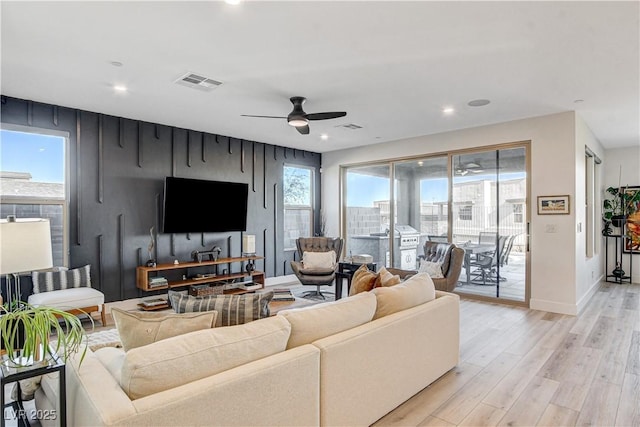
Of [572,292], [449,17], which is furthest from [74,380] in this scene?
[572,292]

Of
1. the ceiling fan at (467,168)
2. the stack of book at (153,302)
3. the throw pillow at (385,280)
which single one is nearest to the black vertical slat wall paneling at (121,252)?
the stack of book at (153,302)

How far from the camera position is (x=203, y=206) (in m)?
5.68

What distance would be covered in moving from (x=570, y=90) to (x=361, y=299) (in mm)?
3534

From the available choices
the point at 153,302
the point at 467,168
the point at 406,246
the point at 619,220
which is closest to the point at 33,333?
the point at 153,302

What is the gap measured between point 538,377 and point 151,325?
2945 millimetres

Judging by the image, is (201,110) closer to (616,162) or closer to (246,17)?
(246,17)

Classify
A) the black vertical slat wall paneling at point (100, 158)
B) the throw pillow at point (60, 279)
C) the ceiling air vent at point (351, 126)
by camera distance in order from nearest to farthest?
1. the throw pillow at point (60, 279)
2. the black vertical slat wall paneling at point (100, 158)
3. the ceiling air vent at point (351, 126)

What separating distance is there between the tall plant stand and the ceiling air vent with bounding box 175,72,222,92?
25.6 ft

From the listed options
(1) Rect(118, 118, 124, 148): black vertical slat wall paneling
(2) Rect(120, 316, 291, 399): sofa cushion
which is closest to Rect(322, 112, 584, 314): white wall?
(2) Rect(120, 316, 291, 399): sofa cushion

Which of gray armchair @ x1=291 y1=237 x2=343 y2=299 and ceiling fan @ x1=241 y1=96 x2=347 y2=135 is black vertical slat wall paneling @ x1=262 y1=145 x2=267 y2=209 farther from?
ceiling fan @ x1=241 y1=96 x2=347 y2=135

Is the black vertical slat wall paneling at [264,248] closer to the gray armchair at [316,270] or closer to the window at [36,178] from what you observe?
the gray armchair at [316,270]

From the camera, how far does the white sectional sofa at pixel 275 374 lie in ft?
4.53

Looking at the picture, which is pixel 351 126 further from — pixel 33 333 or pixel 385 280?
pixel 33 333

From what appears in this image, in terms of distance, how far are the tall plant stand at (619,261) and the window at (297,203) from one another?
5.99 meters
